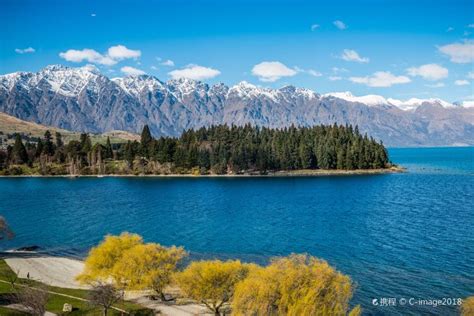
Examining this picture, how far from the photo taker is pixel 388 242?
93875 mm

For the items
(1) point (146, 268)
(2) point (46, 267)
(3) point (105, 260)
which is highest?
(3) point (105, 260)

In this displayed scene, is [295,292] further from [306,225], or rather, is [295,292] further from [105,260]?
[306,225]

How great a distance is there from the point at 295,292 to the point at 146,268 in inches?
916

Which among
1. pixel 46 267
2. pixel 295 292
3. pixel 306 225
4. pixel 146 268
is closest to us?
pixel 295 292

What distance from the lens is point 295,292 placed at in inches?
1742

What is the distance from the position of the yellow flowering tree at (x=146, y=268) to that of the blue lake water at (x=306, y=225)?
84.4 feet

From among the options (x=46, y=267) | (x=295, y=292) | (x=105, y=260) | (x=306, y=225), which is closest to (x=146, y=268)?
(x=105, y=260)

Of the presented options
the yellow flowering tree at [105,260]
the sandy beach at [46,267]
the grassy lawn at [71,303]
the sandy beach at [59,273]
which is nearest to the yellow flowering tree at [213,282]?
the sandy beach at [59,273]

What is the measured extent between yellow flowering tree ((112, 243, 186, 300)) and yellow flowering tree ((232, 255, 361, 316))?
52.6 feet

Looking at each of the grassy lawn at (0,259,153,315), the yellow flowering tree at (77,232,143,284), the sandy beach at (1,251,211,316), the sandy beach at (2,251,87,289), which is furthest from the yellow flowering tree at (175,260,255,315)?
the sandy beach at (2,251,87,289)

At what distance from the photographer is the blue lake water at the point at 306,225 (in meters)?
72.2

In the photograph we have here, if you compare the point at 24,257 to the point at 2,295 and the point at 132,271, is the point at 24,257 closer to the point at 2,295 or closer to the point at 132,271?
the point at 2,295

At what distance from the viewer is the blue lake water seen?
237 ft

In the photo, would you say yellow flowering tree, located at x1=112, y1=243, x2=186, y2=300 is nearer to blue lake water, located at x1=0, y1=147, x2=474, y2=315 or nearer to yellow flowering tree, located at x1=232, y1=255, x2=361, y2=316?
yellow flowering tree, located at x1=232, y1=255, x2=361, y2=316
